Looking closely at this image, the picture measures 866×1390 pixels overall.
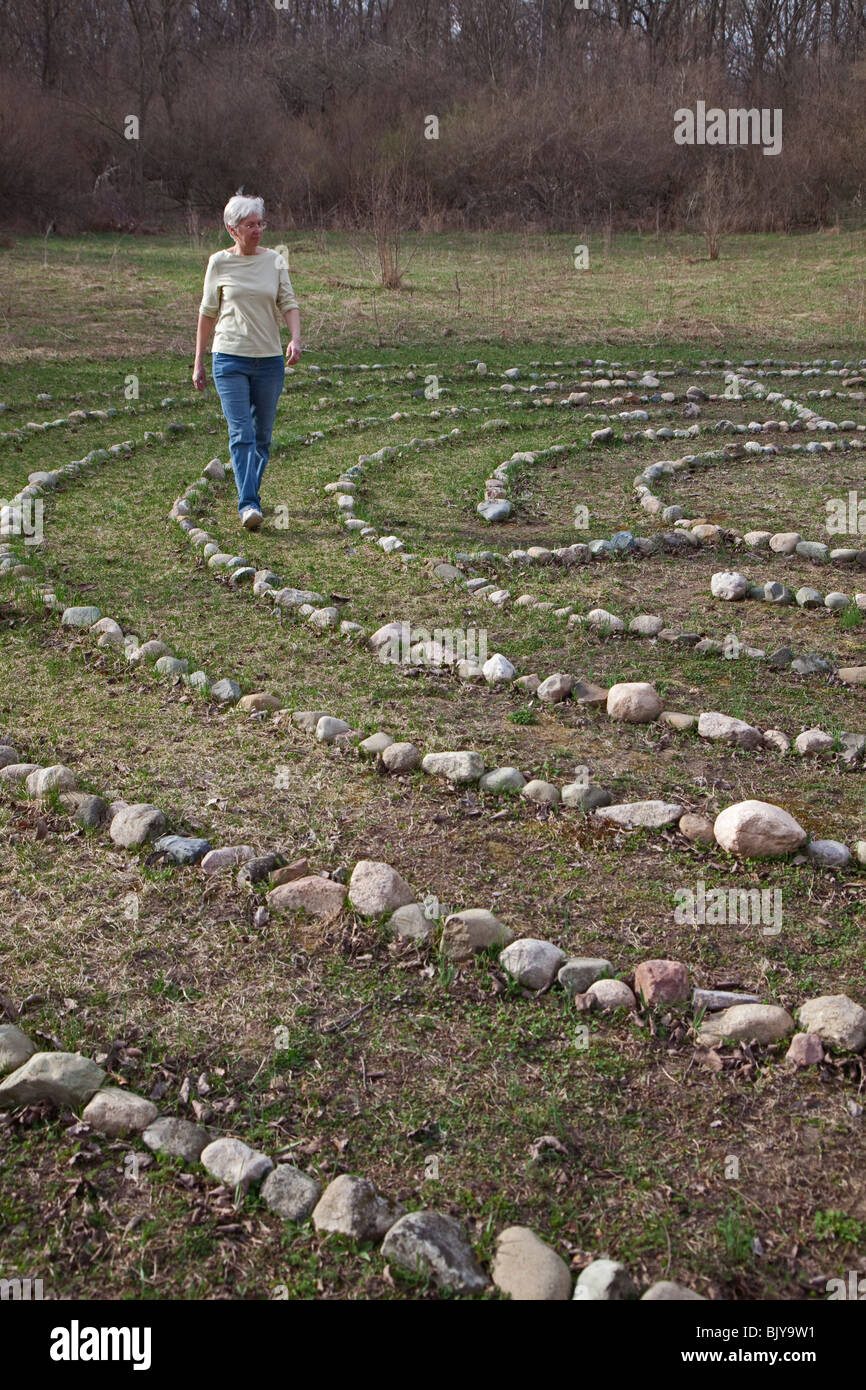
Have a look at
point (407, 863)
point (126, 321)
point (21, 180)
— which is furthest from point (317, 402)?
point (21, 180)

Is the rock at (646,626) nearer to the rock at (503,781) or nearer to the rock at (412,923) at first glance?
the rock at (503,781)

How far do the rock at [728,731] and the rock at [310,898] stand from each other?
77.1 inches

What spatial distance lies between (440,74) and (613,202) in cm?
971

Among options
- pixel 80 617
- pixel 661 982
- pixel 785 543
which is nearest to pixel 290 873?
pixel 661 982

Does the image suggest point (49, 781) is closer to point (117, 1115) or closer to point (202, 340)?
point (117, 1115)

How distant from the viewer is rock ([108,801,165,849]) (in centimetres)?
429

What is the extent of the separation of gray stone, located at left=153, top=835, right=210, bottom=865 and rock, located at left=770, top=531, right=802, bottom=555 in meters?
4.80

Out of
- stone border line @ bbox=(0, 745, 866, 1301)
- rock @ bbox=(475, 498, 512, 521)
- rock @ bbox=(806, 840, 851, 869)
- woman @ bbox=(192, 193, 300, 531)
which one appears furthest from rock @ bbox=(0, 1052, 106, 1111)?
rock @ bbox=(475, 498, 512, 521)

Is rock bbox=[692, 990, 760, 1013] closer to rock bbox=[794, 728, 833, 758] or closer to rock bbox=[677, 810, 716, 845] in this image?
rock bbox=[677, 810, 716, 845]

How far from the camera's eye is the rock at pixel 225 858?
4.13 m

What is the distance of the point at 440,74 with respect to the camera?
34094mm

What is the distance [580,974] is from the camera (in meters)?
3.57
